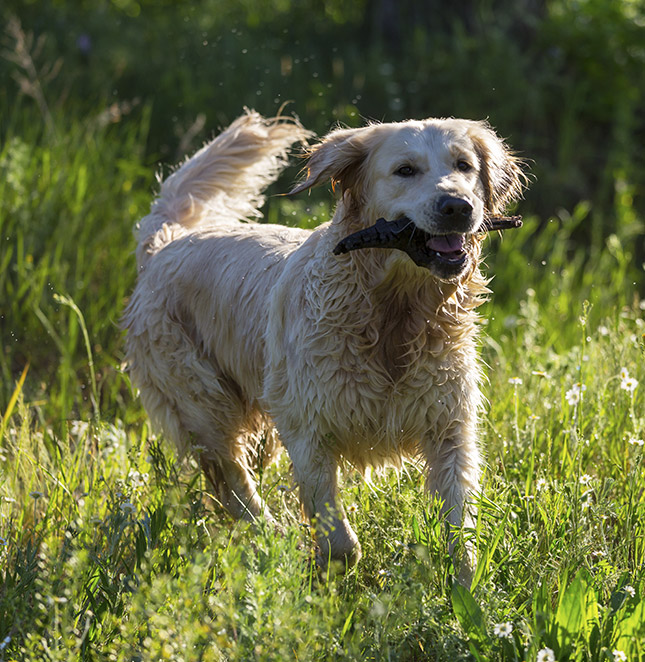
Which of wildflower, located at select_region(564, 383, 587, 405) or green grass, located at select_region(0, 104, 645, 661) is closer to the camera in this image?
green grass, located at select_region(0, 104, 645, 661)

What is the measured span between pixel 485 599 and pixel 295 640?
0.71m

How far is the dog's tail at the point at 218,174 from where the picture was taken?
4777 mm

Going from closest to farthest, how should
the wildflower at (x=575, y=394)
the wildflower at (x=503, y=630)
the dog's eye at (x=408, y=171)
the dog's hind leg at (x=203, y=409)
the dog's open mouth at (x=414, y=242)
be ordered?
the wildflower at (x=503, y=630), the dog's open mouth at (x=414, y=242), the dog's eye at (x=408, y=171), the wildflower at (x=575, y=394), the dog's hind leg at (x=203, y=409)

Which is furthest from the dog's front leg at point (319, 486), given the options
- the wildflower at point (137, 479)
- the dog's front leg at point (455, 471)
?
the wildflower at point (137, 479)

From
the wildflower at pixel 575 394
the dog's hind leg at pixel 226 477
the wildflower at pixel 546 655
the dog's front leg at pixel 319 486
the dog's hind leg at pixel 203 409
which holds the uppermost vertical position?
the wildflower at pixel 546 655

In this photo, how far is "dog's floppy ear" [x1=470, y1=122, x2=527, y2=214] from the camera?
11.9 feet

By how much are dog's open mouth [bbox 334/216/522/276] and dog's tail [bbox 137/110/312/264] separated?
160 cm

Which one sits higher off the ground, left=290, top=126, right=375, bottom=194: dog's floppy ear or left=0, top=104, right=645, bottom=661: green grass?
left=290, top=126, right=375, bottom=194: dog's floppy ear

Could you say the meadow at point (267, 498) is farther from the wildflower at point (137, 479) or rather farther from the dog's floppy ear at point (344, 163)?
the dog's floppy ear at point (344, 163)

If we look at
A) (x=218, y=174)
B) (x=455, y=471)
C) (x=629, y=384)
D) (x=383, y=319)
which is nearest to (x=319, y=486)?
(x=455, y=471)

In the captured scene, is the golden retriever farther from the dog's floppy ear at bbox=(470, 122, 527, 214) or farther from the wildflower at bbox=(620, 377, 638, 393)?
the wildflower at bbox=(620, 377, 638, 393)

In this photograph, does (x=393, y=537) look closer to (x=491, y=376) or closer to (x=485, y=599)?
(x=485, y=599)

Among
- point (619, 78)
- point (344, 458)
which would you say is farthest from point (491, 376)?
point (619, 78)

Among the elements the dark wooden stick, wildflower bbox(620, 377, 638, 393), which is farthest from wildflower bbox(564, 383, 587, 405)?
the dark wooden stick
